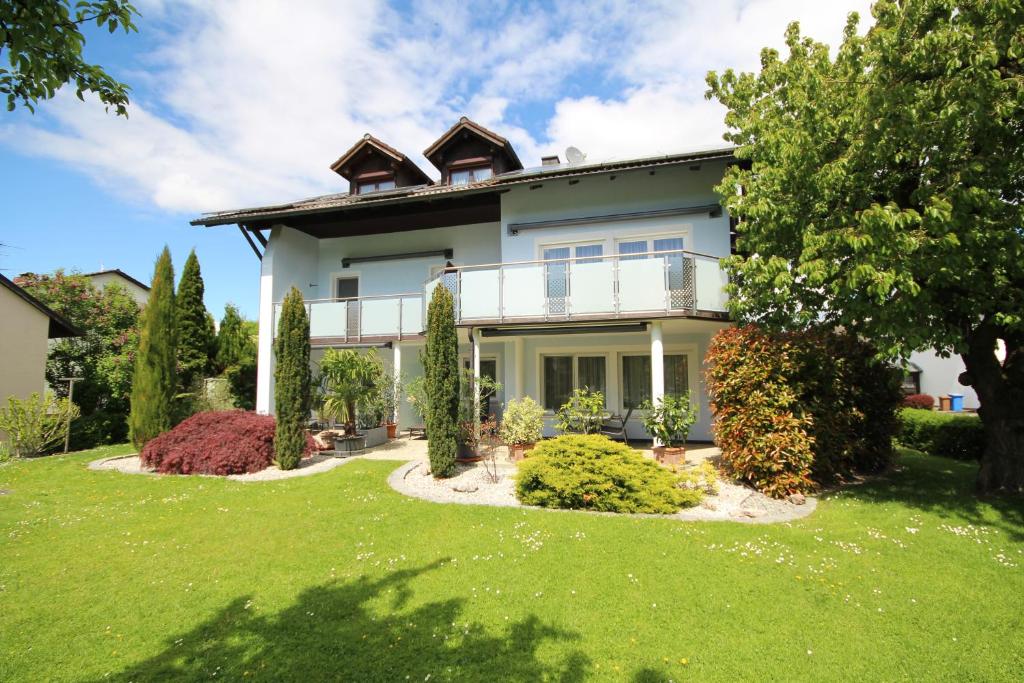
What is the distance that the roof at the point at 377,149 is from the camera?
1716 cm

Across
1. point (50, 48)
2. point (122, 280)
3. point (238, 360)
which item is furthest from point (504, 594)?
point (122, 280)

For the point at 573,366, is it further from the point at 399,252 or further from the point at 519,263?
the point at 399,252

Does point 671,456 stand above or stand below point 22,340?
below

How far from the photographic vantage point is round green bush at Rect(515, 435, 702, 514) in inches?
302

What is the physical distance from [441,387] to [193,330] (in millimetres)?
13171

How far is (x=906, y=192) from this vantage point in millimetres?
7898

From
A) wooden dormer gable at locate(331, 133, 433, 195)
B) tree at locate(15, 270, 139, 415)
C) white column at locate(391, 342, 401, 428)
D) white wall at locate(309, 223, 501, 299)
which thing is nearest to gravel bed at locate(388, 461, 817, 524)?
white column at locate(391, 342, 401, 428)

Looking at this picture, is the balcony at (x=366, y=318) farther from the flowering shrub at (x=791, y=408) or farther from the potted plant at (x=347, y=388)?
the flowering shrub at (x=791, y=408)

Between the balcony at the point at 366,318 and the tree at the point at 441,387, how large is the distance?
4299mm

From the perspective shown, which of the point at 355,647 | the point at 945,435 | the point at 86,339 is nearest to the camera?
the point at 355,647

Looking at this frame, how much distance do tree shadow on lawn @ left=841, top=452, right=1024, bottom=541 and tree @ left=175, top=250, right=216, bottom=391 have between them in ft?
64.6

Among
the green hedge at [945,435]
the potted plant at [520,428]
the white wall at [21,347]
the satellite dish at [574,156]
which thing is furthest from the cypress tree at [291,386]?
the green hedge at [945,435]

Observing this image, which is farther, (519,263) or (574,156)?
(574,156)

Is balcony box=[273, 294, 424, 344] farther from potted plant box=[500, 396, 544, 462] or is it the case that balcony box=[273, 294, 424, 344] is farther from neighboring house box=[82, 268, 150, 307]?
neighboring house box=[82, 268, 150, 307]
